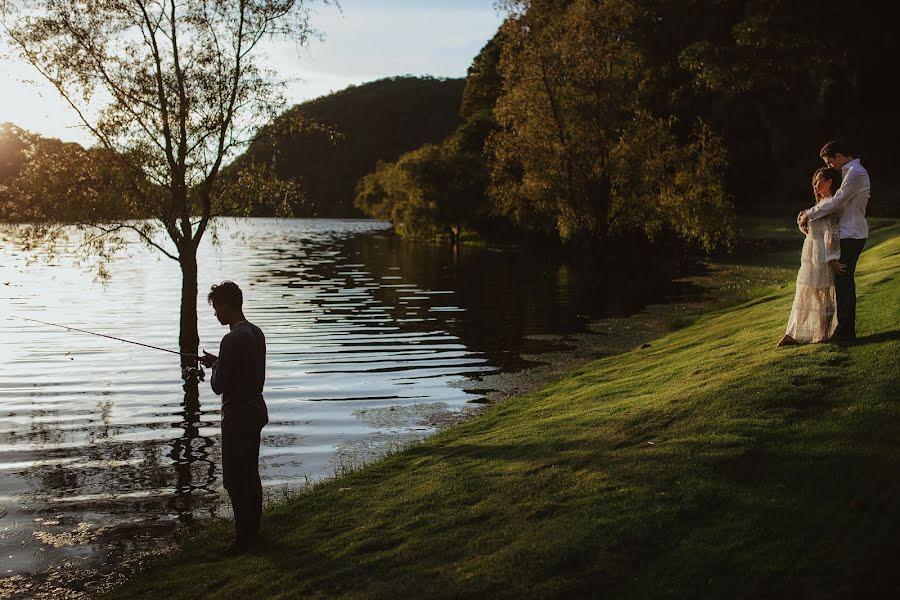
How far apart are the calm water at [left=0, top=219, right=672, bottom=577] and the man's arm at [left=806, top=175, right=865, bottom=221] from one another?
806cm

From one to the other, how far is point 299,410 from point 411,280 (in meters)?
35.3

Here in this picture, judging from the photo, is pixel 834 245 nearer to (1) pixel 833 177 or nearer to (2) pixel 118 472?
(1) pixel 833 177

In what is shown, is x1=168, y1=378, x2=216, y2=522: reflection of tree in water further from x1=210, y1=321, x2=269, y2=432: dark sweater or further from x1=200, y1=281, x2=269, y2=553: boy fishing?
x1=210, y1=321, x2=269, y2=432: dark sweater

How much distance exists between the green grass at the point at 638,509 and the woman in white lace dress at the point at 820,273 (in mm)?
515

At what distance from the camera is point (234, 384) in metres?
8.78

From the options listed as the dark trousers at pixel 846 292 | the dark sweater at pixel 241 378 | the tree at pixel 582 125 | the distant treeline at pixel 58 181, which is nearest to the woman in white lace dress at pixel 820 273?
the dark trousers at pixel 846 292

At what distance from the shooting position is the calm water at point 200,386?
462 inches

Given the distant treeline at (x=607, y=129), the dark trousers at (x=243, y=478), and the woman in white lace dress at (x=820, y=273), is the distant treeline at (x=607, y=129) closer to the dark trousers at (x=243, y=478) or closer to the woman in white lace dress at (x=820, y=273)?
the dark trousers at (x=243, y=478)

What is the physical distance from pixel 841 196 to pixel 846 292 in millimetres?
1456

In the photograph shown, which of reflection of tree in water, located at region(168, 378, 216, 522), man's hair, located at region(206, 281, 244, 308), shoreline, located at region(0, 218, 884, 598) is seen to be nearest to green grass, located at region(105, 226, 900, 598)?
shoreline, located at region(0, 218, 884, 598)

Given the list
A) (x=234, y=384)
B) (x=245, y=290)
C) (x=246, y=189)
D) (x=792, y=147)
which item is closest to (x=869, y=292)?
(x=234, y=384)

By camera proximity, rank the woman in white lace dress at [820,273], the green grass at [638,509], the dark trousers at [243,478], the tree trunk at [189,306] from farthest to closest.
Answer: the tree trunk at [189,306], the woman in white lace dress at [820,273], the dark trousers at [243,478], the green grass at [638,509]

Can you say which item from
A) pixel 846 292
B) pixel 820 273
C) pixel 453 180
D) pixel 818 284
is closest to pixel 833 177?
pixel 820 273

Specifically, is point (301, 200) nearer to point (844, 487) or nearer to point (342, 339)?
point (342, 339)
